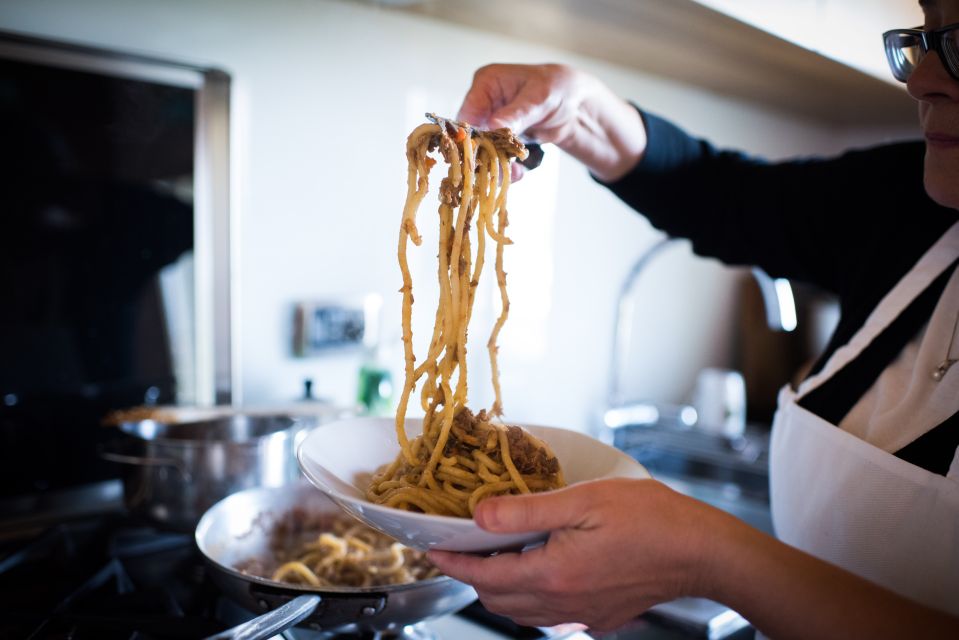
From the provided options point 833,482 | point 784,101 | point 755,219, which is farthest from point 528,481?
point 784,101

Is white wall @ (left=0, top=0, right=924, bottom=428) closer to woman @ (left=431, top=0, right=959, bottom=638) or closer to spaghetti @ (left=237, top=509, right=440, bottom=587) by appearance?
spaghetti @ (left=237, top=509, right=440, bottom=587)

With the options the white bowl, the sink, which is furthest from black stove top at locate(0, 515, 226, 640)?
the sink

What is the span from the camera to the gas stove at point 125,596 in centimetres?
80

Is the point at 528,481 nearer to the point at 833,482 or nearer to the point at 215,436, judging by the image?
the point at 833,482

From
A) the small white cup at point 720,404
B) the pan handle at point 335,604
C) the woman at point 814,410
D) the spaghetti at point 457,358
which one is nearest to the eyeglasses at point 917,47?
the woman at point 814,410

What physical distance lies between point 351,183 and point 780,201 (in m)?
0.79

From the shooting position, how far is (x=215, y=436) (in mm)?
1200

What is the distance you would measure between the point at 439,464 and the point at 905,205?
Answer: 0.69m

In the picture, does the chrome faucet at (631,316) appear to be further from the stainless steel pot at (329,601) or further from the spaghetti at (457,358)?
the stainless steel pot at (329,601)

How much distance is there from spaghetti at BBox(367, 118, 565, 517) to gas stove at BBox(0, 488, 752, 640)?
274 millimetres

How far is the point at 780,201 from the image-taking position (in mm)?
1082

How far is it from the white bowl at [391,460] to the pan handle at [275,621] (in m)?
0.12

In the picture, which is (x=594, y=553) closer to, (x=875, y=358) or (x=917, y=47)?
(x=875, y=358)

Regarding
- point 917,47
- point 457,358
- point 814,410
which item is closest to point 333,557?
point 457,358
